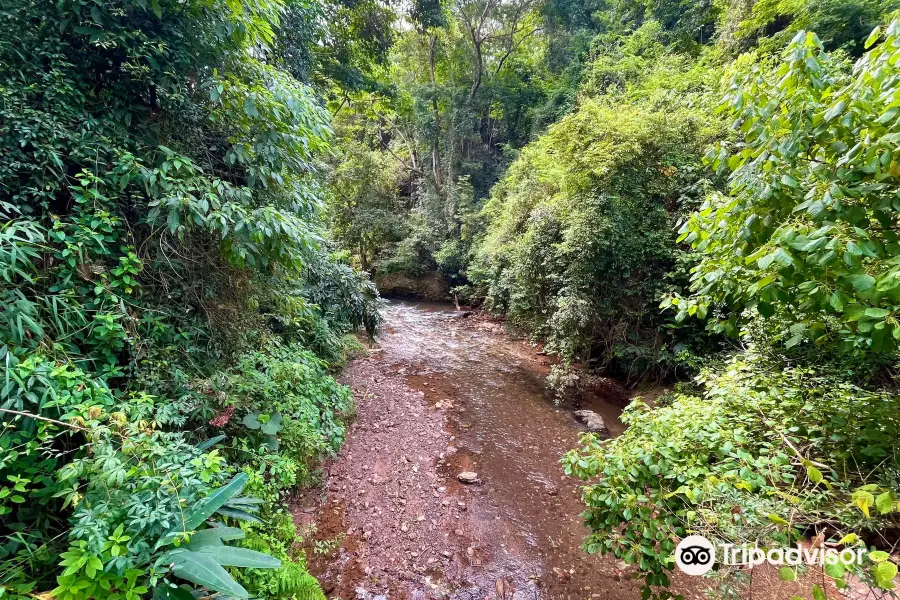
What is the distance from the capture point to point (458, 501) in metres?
4.14

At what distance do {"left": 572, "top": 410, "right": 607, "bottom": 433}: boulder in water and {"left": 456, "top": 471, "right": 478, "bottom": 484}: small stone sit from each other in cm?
237

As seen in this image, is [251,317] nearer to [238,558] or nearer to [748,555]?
[238,558]

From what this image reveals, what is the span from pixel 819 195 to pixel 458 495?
4295 millimetres

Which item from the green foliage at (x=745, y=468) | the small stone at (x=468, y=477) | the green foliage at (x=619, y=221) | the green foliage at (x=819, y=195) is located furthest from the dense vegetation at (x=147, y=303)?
the green foliage at (x=619, y=221)

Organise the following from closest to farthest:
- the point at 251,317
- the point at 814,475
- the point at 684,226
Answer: the point at 814,475, the point at 684,226, the point at 251,317

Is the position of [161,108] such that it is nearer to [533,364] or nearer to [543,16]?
[533,364]

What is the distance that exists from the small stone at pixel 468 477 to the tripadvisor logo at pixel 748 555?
9.62 ft

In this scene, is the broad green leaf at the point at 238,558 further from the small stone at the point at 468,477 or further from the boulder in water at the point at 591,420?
the boulder in water at the point at 591,420

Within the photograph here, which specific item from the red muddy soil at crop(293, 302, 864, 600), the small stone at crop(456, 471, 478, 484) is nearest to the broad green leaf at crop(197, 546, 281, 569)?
the red muddy soil at crop(293, 302, 864, 600)

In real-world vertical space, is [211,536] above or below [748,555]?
above

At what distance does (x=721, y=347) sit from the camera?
5.84 m

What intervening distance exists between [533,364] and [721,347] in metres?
3.73

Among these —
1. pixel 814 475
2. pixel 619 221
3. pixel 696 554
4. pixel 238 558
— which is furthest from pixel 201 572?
pixel 619 221

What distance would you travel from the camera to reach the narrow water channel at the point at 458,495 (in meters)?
3.21
